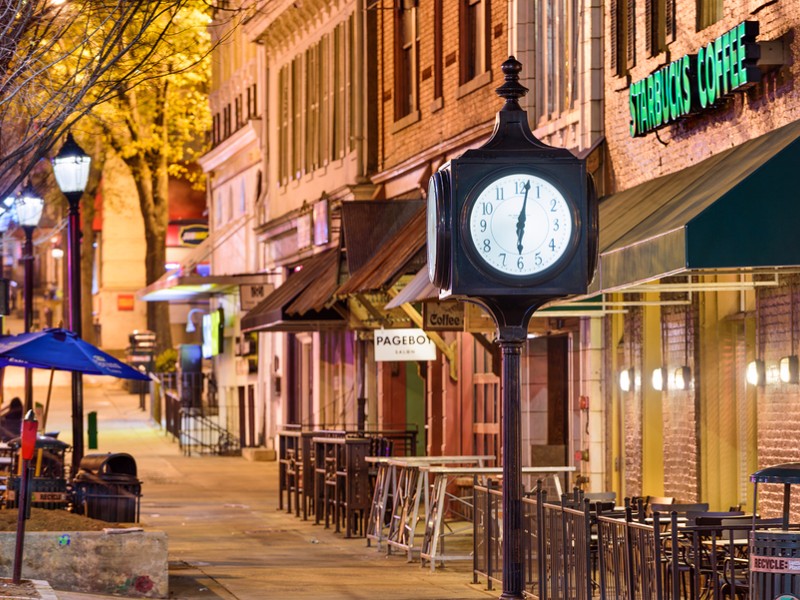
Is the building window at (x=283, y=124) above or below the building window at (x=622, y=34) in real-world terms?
above

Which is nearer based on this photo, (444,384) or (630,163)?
(630,163)

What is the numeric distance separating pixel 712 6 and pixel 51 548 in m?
7.76

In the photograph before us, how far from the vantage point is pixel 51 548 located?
48.4 ft

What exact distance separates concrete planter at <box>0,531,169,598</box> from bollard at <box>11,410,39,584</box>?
70 cm

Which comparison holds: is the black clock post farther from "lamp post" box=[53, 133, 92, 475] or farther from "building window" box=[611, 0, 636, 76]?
"lamp post" box=[53, 133, 92, 475]

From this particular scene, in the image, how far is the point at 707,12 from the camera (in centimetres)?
1623

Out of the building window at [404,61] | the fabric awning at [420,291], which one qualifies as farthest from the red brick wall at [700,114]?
the building window at [404,61]

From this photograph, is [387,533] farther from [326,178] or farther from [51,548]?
[326,178]

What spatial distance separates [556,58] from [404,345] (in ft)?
17.9

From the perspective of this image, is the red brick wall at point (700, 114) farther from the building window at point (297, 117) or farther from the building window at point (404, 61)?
the building window at point (297, 117)

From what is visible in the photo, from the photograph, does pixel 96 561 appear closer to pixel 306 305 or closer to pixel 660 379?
pixel 660 379

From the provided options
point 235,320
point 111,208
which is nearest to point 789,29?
point 235,320

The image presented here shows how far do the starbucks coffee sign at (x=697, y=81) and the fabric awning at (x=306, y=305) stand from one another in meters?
9.36

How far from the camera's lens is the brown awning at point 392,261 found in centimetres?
2167
